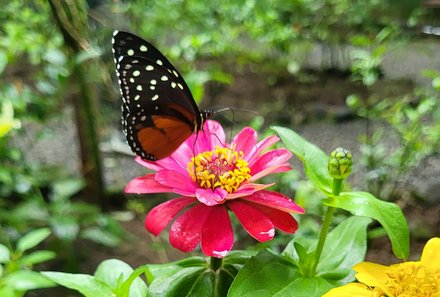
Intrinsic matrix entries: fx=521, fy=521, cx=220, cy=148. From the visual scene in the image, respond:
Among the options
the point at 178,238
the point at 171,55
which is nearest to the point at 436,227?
the point at 171,55

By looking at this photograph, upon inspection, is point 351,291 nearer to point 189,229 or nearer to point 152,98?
point 189,229

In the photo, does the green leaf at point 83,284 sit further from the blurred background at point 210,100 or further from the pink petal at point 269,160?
the blurred background at point 210,100

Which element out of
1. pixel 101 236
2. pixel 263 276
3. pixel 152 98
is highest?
pixel 152 98

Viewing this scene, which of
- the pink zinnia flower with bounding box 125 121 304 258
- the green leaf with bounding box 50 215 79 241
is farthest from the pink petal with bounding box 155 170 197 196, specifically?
the green leaf with bounding box 50 215 79 241

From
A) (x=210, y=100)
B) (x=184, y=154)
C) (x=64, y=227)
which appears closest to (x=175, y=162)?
(x=184, y=154)

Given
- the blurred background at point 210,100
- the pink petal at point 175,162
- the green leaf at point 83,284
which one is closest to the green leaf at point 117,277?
the green leaf at point 83,284

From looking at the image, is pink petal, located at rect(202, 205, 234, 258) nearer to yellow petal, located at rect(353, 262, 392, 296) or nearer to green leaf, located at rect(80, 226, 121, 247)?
yellow petal, located at rect(353, 262, 392, 296)
